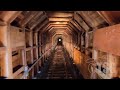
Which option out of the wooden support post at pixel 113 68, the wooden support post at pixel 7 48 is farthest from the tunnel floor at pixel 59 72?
the wooden support post at pixel 7 48

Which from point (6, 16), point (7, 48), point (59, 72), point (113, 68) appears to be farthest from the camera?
point (59, 72)

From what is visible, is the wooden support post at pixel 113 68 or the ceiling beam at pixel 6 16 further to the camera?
the wooden support post at pixel 113 68

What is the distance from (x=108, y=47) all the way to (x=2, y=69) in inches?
102

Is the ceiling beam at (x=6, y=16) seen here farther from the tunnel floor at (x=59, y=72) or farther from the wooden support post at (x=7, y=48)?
the tunnel floor at (x=59, y=72)

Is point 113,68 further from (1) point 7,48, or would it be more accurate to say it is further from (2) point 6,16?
(2) point 6,16

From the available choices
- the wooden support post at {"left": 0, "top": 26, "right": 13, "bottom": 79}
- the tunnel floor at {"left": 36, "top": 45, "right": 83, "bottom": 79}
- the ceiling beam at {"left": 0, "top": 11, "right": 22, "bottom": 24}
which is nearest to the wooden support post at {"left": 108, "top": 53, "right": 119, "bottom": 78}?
the wooden support post at {"left": 0, "top": 26, "right": 13, "bottom": 79}

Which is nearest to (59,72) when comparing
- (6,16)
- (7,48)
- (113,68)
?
(113,68)

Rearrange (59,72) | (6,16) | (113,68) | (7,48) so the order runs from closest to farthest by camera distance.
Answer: (6,16) → (7,48) → (113,68) → (59,72)

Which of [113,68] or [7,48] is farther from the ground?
[7,48]

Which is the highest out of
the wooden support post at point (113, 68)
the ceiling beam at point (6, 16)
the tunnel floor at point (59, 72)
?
the ceiling beam at point (6, 16)
